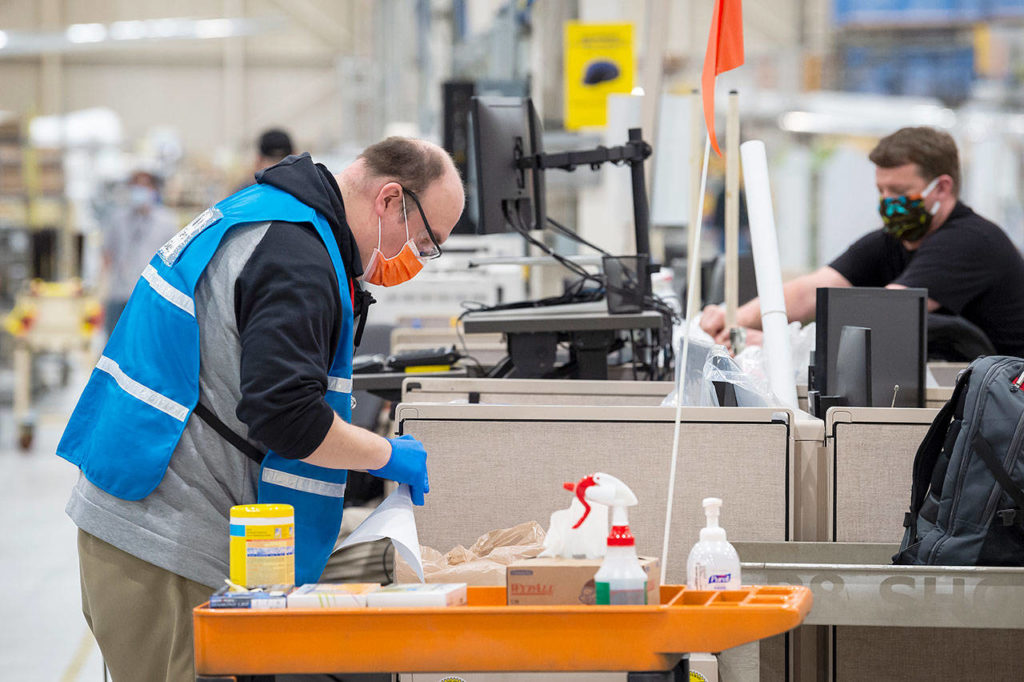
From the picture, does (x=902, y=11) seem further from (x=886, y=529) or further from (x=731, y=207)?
(x=886, y=529)

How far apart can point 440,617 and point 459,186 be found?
823 mm

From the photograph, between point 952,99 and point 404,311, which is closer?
point 404,311

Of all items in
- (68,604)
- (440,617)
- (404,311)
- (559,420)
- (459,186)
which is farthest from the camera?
(404,311)

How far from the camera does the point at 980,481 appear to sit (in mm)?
1931

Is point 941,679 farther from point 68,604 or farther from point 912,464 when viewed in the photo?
point 68,604

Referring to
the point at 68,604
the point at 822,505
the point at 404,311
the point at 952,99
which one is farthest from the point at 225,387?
the point at 952,99

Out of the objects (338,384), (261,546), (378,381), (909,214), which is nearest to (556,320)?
(378,381)

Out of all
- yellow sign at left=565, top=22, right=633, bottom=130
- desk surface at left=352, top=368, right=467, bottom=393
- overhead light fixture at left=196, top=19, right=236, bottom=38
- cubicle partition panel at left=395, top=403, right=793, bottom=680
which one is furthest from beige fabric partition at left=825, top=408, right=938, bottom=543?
overhead light fixture at left=196, top=19, right=236, bottom=38

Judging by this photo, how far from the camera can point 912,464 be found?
2.19 meters

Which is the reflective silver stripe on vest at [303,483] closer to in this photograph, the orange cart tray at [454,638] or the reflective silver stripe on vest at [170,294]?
the reflective silver stripe on vest at [170,294]

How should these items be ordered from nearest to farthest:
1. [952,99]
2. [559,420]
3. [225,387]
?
[225,387]
[559,420]
[952,99]

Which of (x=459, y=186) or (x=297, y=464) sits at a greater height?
(x=459, y=186)

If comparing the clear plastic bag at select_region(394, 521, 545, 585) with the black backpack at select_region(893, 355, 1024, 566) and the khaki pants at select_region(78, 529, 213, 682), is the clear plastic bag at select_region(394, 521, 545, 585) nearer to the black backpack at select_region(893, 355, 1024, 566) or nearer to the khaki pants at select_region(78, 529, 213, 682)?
the khaki pants at select_region(78, 529, 213, 682)

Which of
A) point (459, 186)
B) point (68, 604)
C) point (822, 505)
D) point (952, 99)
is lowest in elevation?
point (68, 604)
